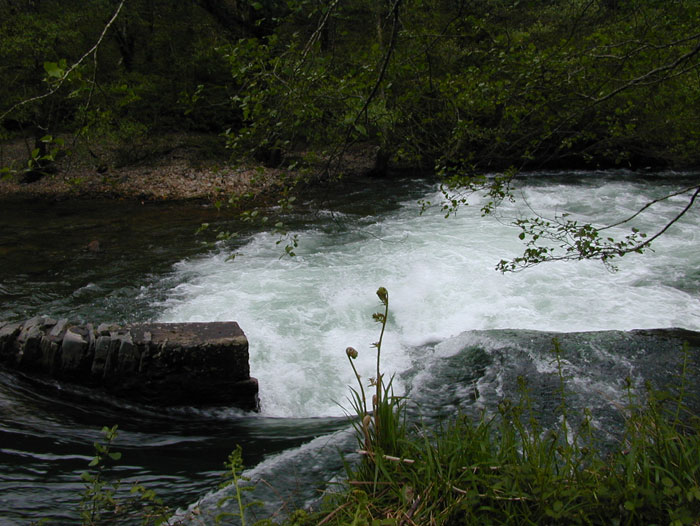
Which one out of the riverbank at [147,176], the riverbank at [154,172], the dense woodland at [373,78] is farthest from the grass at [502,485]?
the riverbank at [154,172]

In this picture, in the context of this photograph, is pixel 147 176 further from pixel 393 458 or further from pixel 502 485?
pixel 502 485

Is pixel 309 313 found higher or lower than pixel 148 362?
lower

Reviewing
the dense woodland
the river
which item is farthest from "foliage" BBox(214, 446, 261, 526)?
the dense woodland

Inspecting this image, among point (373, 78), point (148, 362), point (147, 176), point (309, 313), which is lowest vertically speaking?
point (309, 313)

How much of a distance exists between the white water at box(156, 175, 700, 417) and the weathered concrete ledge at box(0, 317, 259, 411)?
0.57 metres

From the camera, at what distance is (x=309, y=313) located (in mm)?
6176

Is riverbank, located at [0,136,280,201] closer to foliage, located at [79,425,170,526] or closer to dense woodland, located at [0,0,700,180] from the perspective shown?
dense woodland, located at [0,0,700,180]

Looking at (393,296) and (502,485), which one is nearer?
(502,485)

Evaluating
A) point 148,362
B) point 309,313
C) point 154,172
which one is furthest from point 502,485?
point 154,172

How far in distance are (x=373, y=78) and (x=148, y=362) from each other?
286 cm

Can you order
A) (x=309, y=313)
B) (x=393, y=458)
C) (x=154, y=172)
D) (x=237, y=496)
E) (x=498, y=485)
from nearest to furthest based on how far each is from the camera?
(x=498, y=485), (x=393, y=458), (x=237, y=496), (x=309, y=313), (x=154, y=172)

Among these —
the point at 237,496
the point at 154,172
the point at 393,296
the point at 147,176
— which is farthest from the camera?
the point at 154,172

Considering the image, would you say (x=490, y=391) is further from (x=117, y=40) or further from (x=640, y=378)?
(x=117, y=40)

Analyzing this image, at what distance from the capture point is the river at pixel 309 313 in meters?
3.07
